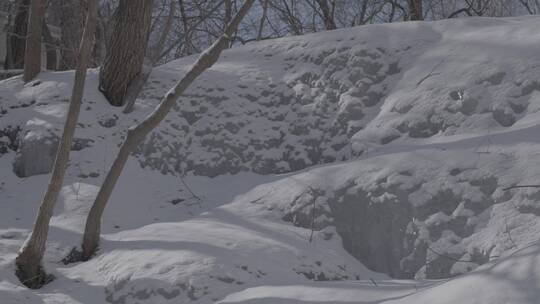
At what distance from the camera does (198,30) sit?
16.7 meters

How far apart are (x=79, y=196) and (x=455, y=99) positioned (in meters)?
3.86

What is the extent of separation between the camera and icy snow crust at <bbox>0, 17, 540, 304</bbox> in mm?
4496

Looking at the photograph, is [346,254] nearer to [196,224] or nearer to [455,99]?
[196,224]

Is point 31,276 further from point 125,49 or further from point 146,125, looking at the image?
point 125,49

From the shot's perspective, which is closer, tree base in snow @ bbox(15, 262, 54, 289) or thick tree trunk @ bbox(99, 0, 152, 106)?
tree base in snow @ bbox(15, 262, 54, 289)

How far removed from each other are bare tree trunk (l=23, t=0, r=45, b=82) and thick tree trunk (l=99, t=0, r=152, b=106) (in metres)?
1.17

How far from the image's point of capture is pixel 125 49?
8.02 meters

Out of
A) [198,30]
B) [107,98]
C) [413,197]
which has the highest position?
[198,30]

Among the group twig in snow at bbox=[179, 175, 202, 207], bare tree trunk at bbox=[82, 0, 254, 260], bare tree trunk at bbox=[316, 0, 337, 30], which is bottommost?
twig in snow at bbox=[179, 175, 202, 207]

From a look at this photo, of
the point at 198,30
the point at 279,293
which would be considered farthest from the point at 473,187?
the point at 198,30

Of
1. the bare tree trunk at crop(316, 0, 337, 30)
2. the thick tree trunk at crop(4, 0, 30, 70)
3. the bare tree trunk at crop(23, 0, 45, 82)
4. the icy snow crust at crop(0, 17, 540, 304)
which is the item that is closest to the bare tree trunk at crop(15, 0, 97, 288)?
the icy snow crust at crop(0, 17, 540, 304)

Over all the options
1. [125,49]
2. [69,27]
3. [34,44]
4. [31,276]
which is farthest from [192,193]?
[69,27]

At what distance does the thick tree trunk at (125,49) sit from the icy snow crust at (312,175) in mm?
240

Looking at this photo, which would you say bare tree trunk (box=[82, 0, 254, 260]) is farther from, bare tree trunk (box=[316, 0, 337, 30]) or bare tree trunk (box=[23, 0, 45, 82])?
bare tree trunk (box=[316, 0, 337, 30])
